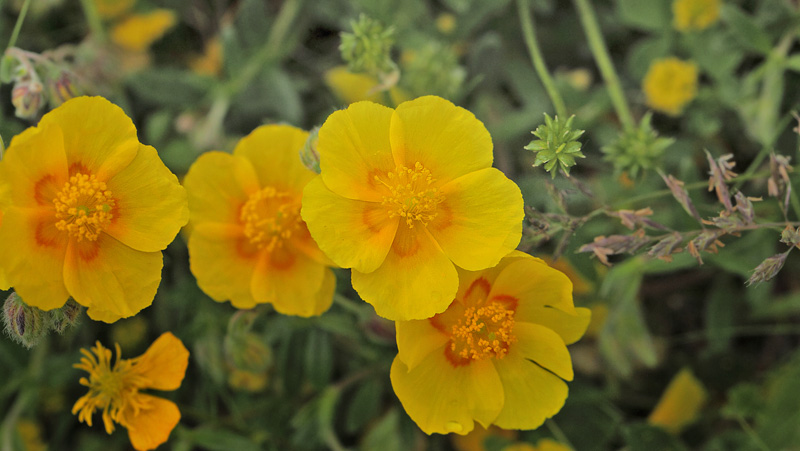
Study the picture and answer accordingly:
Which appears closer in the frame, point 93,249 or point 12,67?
point 93,249

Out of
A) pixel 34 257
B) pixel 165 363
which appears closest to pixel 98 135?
pixel 34 257

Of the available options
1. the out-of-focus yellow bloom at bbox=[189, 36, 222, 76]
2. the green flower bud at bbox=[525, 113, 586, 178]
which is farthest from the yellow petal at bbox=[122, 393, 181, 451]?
the out-of-focus yellow bloom at bbox=[189, 36, 222, 76]

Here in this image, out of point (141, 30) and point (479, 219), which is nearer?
point (479, 219)

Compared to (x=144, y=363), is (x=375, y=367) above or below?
below

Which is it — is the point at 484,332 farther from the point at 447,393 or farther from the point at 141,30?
the point at 141,30

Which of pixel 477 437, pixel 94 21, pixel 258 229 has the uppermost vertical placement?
pixel 258 229

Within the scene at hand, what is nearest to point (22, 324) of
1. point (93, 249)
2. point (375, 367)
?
point (93, 249)

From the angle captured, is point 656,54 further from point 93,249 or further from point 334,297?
point 93,249
